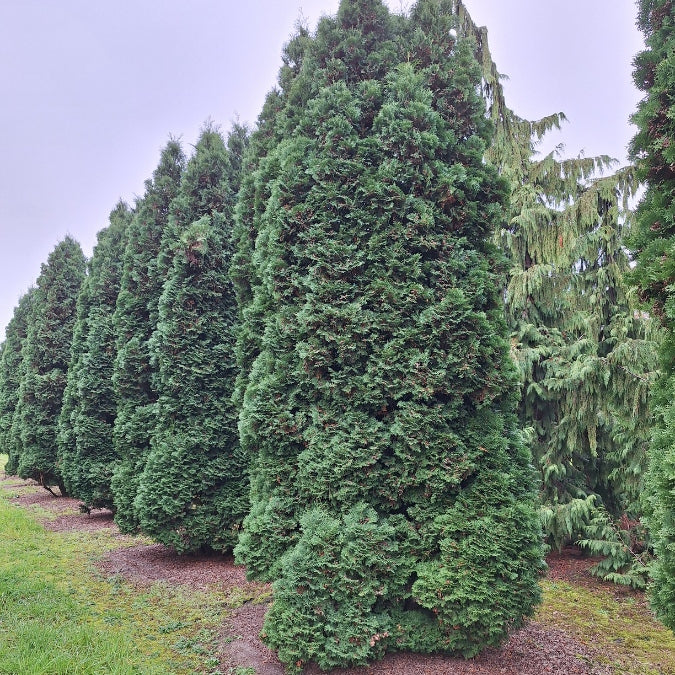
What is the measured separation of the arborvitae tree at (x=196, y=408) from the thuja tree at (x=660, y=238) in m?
4.83

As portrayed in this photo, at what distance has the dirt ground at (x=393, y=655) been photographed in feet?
11.3

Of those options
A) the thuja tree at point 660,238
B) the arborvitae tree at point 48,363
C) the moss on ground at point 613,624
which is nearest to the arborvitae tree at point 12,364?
the arborvitae tree at point 48,363

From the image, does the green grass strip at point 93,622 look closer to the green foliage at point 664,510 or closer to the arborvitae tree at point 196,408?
the arborvitae tree at point 196,408

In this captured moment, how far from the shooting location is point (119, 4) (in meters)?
7.42

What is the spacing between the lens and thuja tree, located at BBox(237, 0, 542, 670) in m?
3.41

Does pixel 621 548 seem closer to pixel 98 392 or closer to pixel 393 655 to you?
pixel 393 655

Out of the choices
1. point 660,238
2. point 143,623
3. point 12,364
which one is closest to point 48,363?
point 12,364

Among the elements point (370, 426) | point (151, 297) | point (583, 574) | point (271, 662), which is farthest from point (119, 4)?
point (583, 574)

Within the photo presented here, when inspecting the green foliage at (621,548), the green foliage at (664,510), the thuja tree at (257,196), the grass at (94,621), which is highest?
the thuja tree at (257,196)

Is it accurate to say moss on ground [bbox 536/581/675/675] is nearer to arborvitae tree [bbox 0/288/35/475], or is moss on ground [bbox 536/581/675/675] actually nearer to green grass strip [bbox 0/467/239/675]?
green grass strip [bbox 0/467/239/675]

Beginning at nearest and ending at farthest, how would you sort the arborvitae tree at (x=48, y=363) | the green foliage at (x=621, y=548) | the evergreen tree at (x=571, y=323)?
the green foliage at (x=621, y=548) < the evergreen tree at (x=571, y=323) < the arborvitae tree at (x=48, y=363)

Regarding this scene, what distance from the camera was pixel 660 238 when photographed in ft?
8.55

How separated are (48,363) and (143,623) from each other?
11.1m

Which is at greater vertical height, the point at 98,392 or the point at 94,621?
the point at 98,392
